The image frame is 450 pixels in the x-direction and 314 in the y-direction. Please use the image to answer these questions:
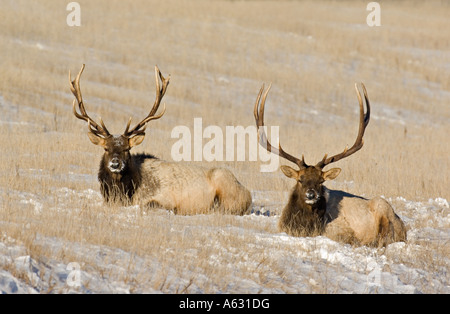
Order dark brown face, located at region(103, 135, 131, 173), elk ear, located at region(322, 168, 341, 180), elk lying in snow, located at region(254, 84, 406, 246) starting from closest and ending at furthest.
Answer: elk lying in snow, located at region(254, 84, 406, 246) < elk ear, located at region(322, 168, 341, 180) < dark brown face, located at region(103, 135, 131, 173)

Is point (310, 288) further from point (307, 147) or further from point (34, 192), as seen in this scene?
point (307, 147)

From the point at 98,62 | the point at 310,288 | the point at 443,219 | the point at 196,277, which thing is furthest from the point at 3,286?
the point at 98,62

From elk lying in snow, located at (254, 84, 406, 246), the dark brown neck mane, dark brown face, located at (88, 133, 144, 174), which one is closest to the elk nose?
elk lying in snow, located at (254, 84, 406, 246)

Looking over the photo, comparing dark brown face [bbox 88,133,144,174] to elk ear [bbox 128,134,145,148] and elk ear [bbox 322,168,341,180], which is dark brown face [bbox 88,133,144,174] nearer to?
elk ear [bbox 128,134,145,148]

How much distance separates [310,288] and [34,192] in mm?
5670

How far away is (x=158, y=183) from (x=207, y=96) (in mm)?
16292

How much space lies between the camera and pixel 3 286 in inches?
265

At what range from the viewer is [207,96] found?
1117 inches

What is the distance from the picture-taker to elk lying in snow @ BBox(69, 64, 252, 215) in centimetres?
1199

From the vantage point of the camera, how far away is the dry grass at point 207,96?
9.53 m

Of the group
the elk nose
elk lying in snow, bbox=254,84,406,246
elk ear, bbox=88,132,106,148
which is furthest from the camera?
elk ear, bbox=88,132,106,148

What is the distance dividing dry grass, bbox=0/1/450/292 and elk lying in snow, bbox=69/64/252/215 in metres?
0.58

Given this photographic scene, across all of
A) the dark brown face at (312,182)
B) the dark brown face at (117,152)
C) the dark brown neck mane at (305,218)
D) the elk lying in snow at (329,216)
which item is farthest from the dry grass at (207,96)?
the dark brown face at (312,182)

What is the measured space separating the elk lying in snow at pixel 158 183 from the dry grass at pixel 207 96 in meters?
0.58
